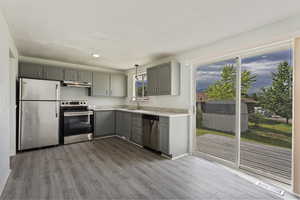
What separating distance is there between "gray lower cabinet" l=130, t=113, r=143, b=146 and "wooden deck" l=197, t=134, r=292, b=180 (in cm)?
160

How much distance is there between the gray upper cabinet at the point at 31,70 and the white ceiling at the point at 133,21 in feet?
1.72

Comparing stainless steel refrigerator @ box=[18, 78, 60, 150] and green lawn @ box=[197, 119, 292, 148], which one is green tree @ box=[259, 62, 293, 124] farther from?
stainless steel refrigerator @ box=[18, 78, 60, 150]

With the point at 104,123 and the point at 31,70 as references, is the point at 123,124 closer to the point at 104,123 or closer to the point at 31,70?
the point at 104,123

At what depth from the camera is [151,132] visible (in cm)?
366

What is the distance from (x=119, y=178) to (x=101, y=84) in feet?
11.3

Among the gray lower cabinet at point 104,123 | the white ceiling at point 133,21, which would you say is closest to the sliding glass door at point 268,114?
the white ceiling at point 133,21

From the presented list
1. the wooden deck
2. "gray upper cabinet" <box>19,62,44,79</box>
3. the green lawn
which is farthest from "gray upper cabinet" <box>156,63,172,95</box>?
"gray upper cabinet" <box>19,62,44,79</box>

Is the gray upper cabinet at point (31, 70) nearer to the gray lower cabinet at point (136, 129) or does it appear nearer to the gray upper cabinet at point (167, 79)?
the gray lower cabinet at point (136, 129)

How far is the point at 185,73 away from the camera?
3633mm

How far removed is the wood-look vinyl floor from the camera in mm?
1982

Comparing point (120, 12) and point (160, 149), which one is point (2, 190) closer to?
point (160, 149)

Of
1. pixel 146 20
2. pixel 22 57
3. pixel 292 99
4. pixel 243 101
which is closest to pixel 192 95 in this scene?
pixel 243 101

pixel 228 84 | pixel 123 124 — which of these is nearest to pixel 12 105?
pixel 123 124

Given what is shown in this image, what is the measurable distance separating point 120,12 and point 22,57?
3635 mm
